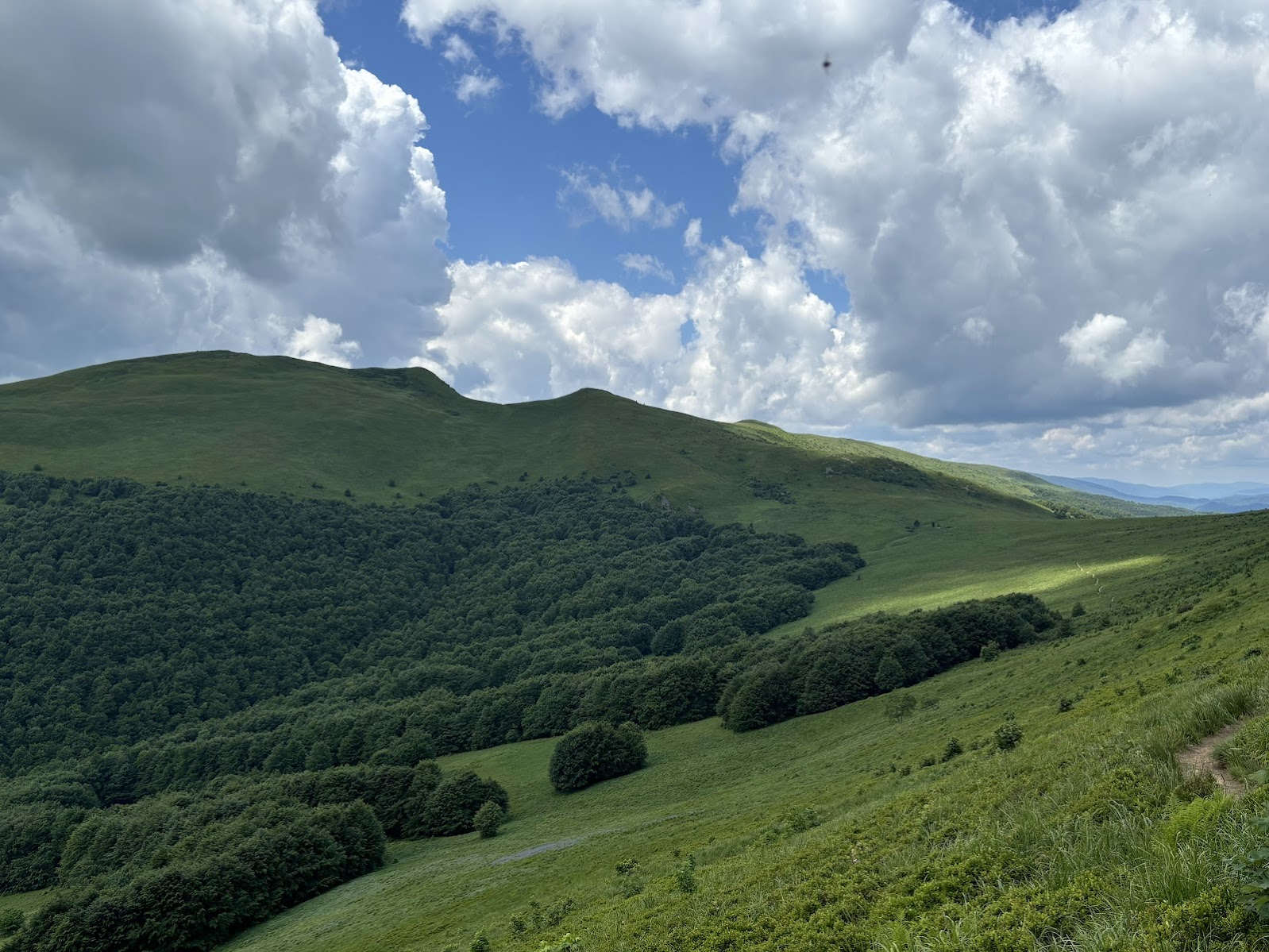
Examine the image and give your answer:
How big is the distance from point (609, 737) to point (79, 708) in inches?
5586

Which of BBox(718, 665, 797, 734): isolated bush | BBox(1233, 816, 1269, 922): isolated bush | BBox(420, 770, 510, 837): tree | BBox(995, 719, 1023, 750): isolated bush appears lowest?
BBox(420, 770, 510, 837): tree

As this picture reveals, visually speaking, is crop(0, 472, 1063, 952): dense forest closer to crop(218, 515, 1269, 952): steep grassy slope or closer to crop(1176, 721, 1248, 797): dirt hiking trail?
crop(218, 515, 1269, 952): steep grassy slope

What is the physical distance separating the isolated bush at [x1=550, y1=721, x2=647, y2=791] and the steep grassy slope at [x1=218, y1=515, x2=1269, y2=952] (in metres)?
5.62

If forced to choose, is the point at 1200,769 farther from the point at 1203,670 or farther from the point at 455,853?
the point at 455,853

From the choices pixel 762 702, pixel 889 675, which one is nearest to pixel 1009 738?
pixel 889 675

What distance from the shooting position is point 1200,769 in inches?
636

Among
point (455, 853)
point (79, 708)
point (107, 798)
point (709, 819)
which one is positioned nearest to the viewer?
point (709, 819)

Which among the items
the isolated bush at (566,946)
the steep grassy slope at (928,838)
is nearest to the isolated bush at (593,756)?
the steep grassy slope at (928,838)

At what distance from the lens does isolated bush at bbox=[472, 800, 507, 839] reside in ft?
230

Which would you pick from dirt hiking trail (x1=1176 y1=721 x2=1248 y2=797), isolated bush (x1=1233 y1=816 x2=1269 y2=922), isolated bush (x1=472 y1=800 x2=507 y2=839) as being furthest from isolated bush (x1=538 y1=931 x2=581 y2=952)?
isolated bush (x1=472 y1=800 x2=507 y2=839)

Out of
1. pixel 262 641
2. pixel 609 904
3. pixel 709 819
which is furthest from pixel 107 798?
pixel 609 904

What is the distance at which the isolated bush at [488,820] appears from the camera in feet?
230

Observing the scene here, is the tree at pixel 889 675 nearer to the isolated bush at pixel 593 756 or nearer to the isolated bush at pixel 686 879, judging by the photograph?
the isolated bush at pixel 593 756

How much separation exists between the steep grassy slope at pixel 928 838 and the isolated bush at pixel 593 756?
5.62 m
